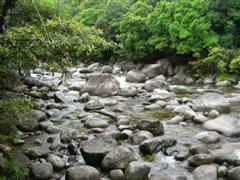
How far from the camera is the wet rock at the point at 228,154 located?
8211 millimetres

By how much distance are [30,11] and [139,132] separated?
6.02 meters

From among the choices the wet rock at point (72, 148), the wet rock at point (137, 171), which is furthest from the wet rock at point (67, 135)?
the wet rock at point (137, 171)

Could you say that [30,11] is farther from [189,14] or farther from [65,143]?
[189,14]

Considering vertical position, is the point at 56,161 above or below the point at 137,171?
below

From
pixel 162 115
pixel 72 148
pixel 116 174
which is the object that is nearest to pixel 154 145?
pixel 116 174

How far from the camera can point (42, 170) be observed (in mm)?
7879

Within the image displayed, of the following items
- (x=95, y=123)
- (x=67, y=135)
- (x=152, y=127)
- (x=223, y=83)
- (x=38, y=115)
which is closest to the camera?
(x=67, y=135)

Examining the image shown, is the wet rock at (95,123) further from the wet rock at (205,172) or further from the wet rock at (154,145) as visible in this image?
the wet rock at (205,172)

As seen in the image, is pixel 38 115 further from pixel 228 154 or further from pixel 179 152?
pixel 228 154

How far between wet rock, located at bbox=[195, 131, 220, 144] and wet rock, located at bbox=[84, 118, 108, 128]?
10.4ft

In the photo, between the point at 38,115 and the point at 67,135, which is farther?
the point at 38,115

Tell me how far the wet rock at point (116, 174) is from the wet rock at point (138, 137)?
2200 millimetres

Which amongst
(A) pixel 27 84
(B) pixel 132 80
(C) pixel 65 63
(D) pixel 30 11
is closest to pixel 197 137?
(C) pixel 65 63

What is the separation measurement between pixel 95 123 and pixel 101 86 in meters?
6.66
